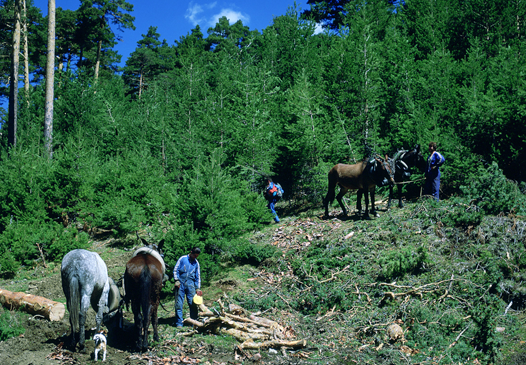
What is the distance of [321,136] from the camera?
18938 millimetres

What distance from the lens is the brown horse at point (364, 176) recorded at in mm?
14461

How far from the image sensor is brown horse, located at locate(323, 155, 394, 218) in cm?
1446

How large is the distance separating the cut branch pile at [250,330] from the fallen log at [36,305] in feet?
10.1

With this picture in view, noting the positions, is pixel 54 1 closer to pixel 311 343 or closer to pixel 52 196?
pixel 52 196

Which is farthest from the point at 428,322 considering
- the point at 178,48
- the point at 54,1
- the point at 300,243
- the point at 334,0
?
the point at 178,48

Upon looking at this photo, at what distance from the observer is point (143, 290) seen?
25.8 ft

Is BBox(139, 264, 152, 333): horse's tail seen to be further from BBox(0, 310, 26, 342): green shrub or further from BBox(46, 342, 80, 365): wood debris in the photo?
BBox(0, 310, 26, 342): green shrub

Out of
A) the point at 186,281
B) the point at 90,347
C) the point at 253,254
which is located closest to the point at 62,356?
A: the point at 90,347

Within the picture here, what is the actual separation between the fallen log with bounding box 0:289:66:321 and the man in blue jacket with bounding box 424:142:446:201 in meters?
12.3

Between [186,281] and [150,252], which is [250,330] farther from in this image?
[150,252]

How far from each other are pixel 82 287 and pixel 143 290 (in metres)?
1.30

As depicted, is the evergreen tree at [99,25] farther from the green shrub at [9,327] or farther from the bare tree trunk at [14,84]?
the green shrub at [9,327]

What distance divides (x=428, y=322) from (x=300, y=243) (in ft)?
20.0

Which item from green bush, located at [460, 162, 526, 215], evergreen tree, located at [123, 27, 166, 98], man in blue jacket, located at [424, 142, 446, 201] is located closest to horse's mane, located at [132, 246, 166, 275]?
green bush, located at [460, 162, 526, 215]
